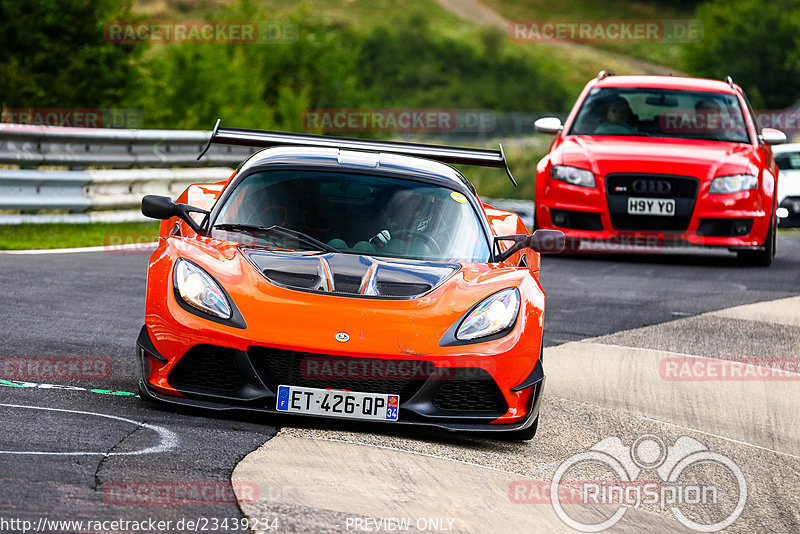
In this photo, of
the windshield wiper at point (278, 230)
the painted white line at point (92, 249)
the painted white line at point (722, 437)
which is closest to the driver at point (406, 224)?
the windshield wiper at point (278, 230)

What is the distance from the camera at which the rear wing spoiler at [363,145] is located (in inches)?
302

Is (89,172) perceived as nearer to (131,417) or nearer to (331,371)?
(131,417)

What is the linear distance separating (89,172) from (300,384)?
870 cm

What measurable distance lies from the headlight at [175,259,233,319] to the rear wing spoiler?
175 cm

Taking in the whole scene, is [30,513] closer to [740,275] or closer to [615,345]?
[615,345]

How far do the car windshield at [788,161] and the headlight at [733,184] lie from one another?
7.26 meters

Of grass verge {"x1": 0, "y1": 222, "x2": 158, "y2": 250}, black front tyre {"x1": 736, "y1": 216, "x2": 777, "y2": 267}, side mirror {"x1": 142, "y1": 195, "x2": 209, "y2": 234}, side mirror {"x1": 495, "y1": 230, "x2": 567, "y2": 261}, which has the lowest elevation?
grass verge {"x1": 0, "y1": 222, "x2": 158, "y2": 250}

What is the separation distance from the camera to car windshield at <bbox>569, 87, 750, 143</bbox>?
45.2 feet

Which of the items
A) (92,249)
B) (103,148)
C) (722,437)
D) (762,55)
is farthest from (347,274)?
(762,55)

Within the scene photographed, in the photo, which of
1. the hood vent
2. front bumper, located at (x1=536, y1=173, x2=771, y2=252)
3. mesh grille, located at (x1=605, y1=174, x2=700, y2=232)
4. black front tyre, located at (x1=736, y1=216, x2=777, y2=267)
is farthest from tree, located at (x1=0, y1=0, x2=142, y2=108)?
the hood vent

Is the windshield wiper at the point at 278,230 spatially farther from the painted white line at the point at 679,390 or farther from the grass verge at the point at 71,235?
the grass verge at the point at 71,235

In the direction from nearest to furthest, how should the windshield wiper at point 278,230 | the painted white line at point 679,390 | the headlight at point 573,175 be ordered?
the windshield wiper at point 278,230
the painted white line at point 679,390
the headlight at point 573,175

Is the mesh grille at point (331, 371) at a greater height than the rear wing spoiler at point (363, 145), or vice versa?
the rear wing spoiler at point (363, 145)

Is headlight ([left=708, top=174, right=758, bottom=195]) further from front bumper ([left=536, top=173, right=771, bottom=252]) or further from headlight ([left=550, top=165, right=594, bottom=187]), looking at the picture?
headlight ([left=550, top=165, right=594, bottom=187])
